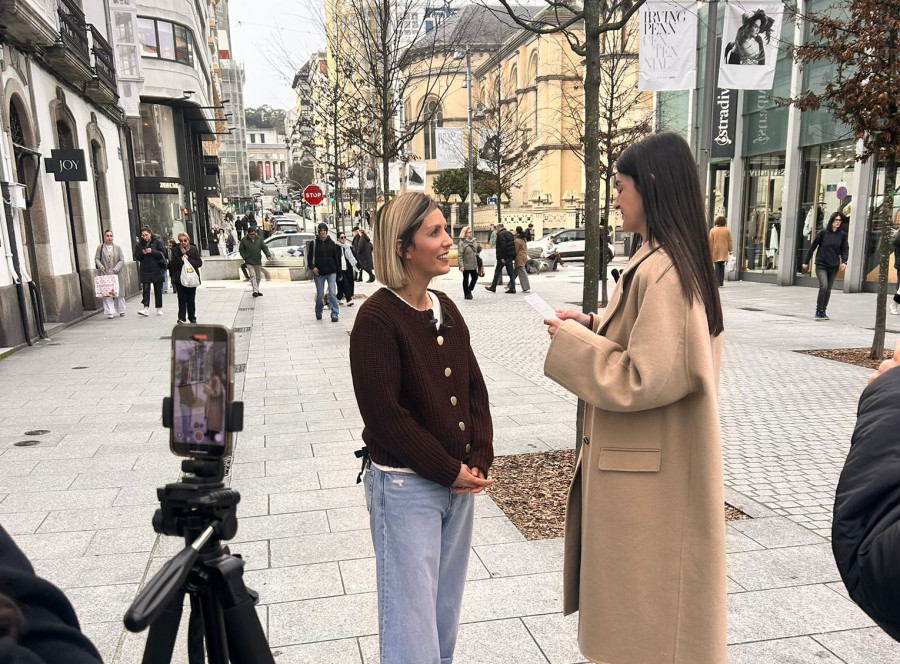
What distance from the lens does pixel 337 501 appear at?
4.60 m

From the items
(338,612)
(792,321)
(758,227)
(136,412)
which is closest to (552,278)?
(758,227)

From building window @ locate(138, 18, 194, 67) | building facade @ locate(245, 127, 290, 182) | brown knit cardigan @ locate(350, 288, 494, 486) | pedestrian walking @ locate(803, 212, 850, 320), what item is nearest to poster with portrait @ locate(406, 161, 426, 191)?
pedestrian walking @ locate(803, 212, 850, 320)

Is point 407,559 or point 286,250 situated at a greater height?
point 407,559

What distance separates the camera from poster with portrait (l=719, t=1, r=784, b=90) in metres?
13.4

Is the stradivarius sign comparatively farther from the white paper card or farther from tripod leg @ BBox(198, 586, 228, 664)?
tripod leg @ BBox(198, 586, 228, 664)

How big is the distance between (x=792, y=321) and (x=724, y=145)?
9789mm

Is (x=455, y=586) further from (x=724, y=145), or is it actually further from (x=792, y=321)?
(x=724, y=145)

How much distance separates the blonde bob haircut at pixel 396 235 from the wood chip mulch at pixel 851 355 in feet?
28.0

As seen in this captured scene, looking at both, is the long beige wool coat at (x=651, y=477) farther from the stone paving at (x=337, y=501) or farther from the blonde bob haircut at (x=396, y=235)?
the stone paving at (x=337, y=501)

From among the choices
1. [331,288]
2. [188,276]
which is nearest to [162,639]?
[188,276]

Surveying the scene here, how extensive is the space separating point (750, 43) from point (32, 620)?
51.6 feet

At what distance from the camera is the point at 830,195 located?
17922 mm

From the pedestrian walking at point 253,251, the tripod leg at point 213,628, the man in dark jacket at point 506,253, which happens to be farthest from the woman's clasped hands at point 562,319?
the pedestrian walking at point 253,251

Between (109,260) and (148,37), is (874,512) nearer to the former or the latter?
(109,260)
